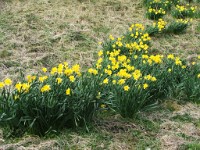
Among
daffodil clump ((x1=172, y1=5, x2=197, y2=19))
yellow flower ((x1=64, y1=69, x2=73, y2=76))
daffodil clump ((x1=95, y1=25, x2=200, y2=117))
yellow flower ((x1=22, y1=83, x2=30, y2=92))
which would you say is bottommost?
daffodil clump ((x1=95, y1=25, x2=200, y2=117))

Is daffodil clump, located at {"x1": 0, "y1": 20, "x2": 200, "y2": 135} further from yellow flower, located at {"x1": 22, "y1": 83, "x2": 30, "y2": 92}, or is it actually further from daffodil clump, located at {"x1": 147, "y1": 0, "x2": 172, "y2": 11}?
daffodil clump, located at {"x1": 147, "y1": 0, "x2": 172, "y2": 11}

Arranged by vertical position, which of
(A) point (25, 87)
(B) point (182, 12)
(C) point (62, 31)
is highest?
(B) point (182, 12)

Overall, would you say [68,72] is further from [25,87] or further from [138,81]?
[138,81]

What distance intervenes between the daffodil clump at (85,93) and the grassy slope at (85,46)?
0.15 metres

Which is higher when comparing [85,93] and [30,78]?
[30,78]

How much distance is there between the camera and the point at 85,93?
352 centimetres

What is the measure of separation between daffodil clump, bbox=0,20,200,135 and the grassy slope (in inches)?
6.1

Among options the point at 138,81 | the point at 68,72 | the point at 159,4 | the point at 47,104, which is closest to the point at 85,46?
the point at 138,81

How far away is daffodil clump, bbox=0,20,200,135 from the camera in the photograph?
3295 mm

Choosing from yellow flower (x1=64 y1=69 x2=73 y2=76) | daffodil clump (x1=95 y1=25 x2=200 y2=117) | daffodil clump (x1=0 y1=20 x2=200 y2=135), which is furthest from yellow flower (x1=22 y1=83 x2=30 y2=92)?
daffodil clump (x1=95 y1=25 x2=200 y2=117)

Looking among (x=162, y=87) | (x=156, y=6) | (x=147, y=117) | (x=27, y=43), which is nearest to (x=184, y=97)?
(x=162, y=87)

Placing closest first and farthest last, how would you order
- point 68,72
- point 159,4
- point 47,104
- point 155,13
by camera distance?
point 47,104, point 68,72, point 155,13, point 159,4

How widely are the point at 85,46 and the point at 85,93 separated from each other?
2.49 meters

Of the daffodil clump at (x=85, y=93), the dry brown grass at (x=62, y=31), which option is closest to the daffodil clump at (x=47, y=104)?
the daffodil clump at (x=85, y=93)
